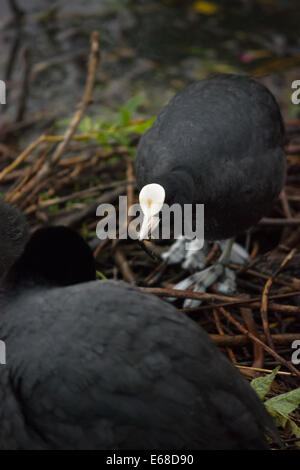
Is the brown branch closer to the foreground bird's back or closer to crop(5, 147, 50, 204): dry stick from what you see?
crop(5, 147, 50, 204): dry stick

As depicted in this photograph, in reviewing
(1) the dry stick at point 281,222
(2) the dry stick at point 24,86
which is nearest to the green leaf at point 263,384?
(1) the dry stick at point 281,222

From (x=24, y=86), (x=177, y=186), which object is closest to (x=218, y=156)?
(x=177, y=186)

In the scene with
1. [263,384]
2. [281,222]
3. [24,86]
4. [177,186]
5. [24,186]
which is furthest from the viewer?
[24,86]

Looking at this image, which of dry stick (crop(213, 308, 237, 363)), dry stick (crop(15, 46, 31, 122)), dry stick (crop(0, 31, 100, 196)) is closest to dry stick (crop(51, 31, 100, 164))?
dry stick (crop(0, 31, 100, 196))

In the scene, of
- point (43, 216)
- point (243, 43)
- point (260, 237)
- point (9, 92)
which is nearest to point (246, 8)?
point (243, 43)

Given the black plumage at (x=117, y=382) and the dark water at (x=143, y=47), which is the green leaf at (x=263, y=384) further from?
the dark water at (x=143, y=47)

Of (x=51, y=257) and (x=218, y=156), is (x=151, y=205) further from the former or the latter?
(x=51, y=257)

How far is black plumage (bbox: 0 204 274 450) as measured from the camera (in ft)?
5.21

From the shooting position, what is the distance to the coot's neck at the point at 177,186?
255 centimetres

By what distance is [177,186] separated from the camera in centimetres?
257

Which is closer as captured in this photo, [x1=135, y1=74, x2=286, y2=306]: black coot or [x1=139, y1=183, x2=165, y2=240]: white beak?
[x1=139, y1=183, x2=165, y2=240]: white beak

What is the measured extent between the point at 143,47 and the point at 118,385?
4629 millimetres

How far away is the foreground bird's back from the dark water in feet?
11.0
